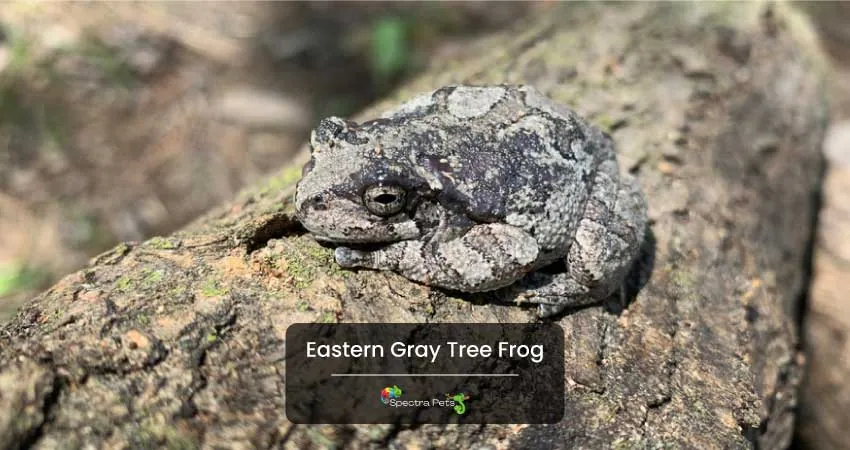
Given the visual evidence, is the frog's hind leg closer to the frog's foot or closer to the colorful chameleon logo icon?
the frog's foot

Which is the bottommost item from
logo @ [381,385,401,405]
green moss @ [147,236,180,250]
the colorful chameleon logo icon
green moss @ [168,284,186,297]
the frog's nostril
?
the colorful chameleon logo icon

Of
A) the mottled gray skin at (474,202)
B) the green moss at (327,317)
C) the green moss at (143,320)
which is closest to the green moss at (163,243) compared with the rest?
the green moss at (143,320)

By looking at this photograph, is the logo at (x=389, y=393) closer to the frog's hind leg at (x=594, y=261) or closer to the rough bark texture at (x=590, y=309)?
the rough bark texture at (x=590, y=309)

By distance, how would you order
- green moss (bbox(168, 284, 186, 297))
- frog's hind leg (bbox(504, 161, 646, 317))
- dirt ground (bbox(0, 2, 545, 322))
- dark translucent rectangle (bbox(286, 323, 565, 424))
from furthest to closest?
dirt ground (bbox(0, 2, 545, 322)), frog's hind leg (bbox(504, 161, 646, 317)), green moss (bbox(168, 284, 186, 297)), dark translucent rectangle (bbox(286, 323, 565, 424))

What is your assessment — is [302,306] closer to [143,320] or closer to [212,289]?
[212,289]

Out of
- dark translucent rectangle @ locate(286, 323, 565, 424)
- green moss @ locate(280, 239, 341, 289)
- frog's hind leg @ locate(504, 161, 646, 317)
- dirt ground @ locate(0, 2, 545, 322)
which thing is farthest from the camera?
dirt ground @ locate(0, 2, 545, 322)

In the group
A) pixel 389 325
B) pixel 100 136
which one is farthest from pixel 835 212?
pixel 100 136

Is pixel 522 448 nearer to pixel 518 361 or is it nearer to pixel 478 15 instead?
pixel 518 361

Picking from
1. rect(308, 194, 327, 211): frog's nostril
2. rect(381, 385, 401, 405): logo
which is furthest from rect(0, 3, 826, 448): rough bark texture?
rect(308, 194, 327, 211): frog's nostril
